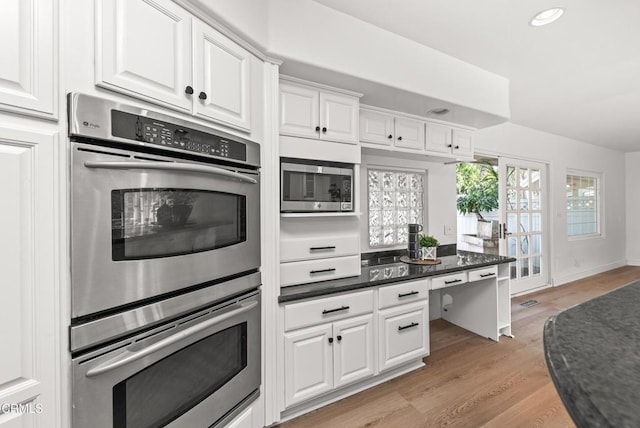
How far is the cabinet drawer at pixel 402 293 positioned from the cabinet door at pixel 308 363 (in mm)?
469

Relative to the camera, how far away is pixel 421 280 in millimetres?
2312

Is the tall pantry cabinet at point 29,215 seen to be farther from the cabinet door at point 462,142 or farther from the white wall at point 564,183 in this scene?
the white wall at point 564,183

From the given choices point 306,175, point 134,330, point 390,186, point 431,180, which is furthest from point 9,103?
point 431,180

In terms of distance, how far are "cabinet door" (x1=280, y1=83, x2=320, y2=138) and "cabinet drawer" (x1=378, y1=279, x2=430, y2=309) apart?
122 cm

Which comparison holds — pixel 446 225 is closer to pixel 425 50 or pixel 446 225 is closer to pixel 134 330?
pixel 425 50

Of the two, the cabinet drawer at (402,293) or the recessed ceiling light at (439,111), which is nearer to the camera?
the cabinet drawer at (402,293)

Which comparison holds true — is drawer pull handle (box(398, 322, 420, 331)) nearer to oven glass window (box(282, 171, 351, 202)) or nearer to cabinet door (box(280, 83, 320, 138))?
oven glass window (box(282, 171, 351, 202))

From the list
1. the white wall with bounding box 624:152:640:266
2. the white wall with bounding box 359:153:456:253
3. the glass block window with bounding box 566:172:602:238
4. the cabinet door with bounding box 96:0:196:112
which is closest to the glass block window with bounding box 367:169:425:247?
the white wall with bounding box 359:153:456:253

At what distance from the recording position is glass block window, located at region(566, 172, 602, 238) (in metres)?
5.44

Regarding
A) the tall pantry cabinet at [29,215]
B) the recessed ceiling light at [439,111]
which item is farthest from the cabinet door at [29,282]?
the recessed ceiling light at [439,111]

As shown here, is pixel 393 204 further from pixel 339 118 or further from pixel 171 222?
pixel 171 222

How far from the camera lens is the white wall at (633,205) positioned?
6.38 metres

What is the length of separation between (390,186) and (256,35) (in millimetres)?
1979

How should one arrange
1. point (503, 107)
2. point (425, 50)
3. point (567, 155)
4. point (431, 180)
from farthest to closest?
point (567, 155) < point (431, 180) < point (503, 107) < point (425, 50)
